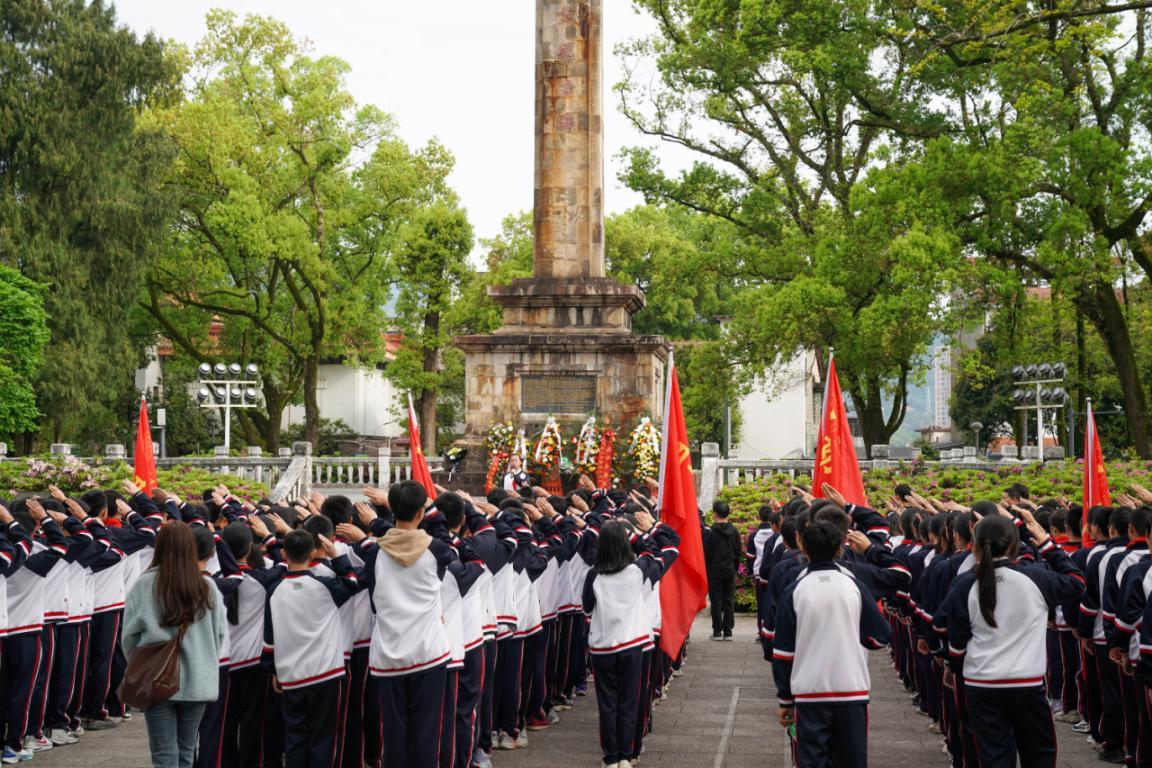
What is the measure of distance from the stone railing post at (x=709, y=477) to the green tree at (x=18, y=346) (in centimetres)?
1725

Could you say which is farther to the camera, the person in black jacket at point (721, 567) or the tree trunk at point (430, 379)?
the tree trunk at point (430, 379)

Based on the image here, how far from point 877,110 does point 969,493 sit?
13137mm

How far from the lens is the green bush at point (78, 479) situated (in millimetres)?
25156

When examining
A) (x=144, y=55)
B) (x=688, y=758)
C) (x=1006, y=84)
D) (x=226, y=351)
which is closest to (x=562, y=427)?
(x=1006, y=84)

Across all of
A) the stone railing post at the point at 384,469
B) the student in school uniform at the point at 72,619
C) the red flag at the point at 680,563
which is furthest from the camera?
the stone railing post at the point at 384,469

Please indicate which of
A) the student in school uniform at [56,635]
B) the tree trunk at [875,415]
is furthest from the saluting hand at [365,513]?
the tree trunk at [875,415]

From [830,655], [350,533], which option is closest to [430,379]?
[350,533]

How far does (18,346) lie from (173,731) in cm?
2880

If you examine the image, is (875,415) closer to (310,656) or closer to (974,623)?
(974,623)

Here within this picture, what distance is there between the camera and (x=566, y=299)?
27.2m

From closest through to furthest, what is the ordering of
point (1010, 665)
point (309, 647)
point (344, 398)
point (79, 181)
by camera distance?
1. point (1010, 665)
2. point (309, 647)
3. point (79, 181)
4. point (344, 398)

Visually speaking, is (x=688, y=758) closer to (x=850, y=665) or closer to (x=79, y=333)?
(x=850, y=665)

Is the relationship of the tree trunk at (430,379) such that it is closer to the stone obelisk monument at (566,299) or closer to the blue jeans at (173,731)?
the stone obelisk monument at (566,299)

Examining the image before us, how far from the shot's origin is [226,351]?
159 ft
